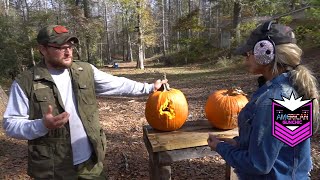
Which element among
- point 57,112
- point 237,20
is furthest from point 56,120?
point 237,20

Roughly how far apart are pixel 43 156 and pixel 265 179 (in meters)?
1.88

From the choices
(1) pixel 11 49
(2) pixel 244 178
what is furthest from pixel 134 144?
(1) pixel 11 49

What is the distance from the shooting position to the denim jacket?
1702mm

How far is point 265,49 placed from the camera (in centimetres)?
181

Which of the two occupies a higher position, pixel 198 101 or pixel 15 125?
pixel 15 125

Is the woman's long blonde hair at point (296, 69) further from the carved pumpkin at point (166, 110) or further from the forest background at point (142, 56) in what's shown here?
the forest background at point (142, 56)

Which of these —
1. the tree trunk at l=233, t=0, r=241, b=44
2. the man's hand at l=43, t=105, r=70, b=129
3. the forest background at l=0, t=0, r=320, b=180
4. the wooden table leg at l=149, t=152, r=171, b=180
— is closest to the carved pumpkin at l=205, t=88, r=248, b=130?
the wooden table leg at l=149, t=152, r=171, b=180

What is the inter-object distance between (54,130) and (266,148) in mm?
1829

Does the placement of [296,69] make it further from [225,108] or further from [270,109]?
[225,108]

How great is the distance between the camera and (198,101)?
8766 mm

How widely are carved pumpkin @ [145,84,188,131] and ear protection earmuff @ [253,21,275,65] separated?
1.28 metres

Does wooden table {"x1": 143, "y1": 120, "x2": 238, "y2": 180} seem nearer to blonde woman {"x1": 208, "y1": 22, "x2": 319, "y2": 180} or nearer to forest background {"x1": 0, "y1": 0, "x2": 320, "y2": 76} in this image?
blonde woman {"x1": 208, "y1": 22, "x2": 319, "y2": 180}

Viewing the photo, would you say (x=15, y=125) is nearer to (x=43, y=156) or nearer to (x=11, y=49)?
(x=43, y=156)

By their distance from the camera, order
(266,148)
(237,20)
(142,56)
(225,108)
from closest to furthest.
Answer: (266,148)
(225,108)
(237,20)
(142,56)
